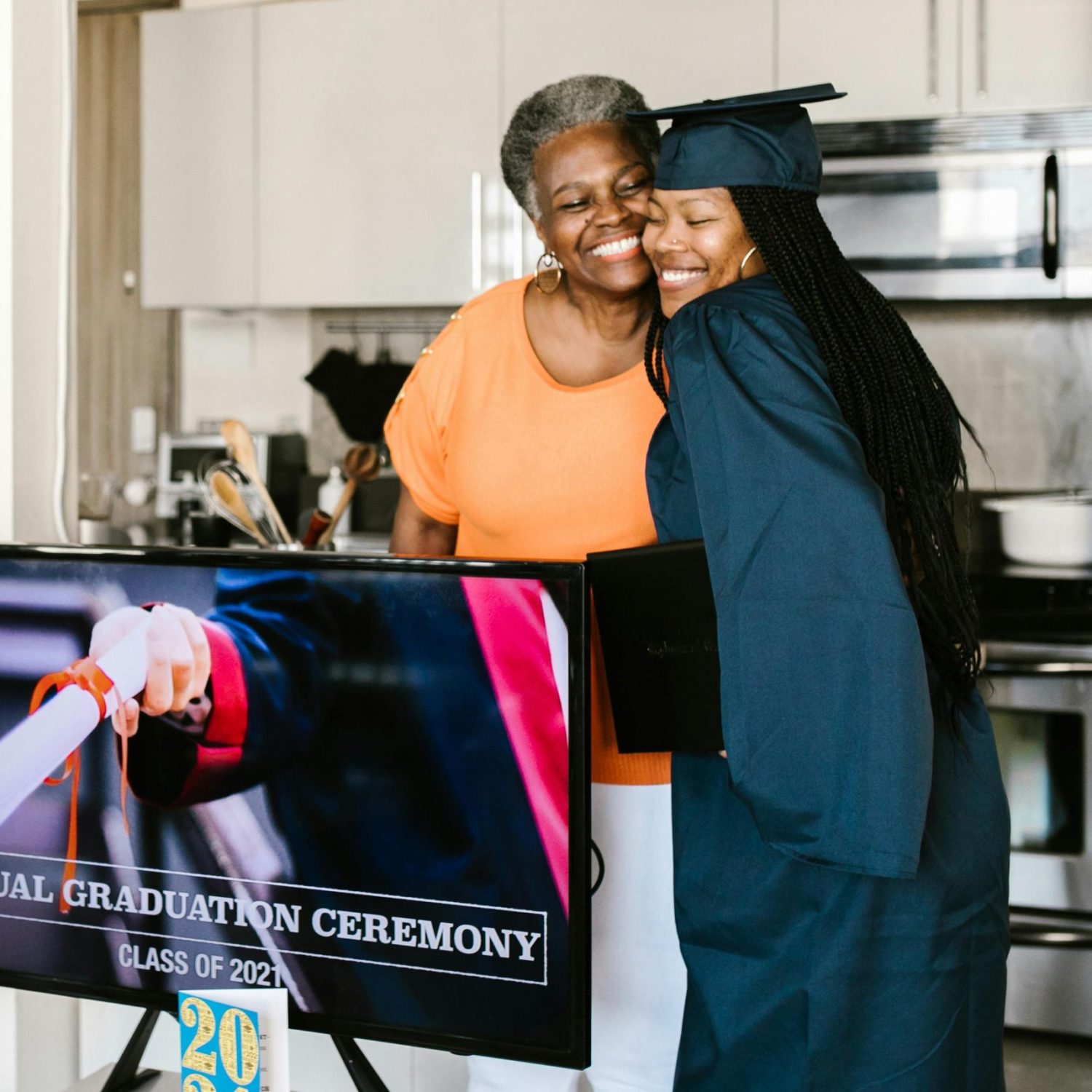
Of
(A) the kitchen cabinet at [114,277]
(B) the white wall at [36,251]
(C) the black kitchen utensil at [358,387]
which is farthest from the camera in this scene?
(A) the kitchen cabinet at [114,277]

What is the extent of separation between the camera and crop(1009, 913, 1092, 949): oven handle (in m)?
2.34

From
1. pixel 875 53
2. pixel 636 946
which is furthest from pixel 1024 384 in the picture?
pixel 636 946

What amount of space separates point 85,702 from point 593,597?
464 mm

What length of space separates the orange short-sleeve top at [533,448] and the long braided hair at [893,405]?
0.86 feet

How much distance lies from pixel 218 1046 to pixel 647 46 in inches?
94.3

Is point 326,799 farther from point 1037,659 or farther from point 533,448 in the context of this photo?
point 1037,659

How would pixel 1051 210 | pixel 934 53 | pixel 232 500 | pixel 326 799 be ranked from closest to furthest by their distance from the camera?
pixel 326 799 < pixel 232 500 < pixel 1051 210 < pixel 934 53

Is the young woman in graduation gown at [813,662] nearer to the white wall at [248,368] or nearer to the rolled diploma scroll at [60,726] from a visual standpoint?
the rolled diploma scroll at [60,726]

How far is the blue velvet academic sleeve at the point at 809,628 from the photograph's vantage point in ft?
3.10

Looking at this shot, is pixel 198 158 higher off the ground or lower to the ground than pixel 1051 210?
higher

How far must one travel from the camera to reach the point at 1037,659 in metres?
2.34

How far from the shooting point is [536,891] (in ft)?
3.33

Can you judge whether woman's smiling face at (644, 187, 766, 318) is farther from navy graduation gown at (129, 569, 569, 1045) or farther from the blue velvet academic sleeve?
navy graduation gown at (129, 569, 569, 1045)

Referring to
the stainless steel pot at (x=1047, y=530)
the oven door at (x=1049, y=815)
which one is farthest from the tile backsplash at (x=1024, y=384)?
the oven door at (x=1049, y=815)
